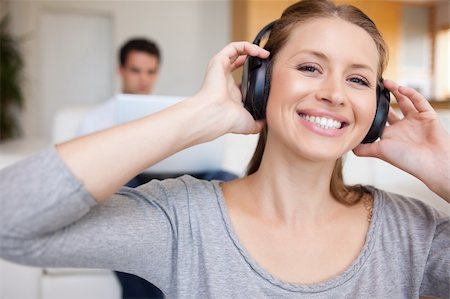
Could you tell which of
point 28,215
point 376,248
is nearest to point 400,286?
point 376,248

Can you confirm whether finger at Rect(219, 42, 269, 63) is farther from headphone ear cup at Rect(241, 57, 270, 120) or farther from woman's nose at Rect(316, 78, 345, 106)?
woman's nose at Rect(316, 78, 345, 106)

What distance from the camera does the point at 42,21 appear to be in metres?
5.32

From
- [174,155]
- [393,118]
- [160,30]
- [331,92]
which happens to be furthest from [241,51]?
[160,30]

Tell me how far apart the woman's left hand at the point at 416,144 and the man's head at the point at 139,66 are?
1.97 meters

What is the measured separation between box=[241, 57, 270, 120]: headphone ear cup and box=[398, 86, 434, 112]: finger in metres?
0.30

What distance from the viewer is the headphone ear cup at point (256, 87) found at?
2.77 feet

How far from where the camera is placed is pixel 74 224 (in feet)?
2.18

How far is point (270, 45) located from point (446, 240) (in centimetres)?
52

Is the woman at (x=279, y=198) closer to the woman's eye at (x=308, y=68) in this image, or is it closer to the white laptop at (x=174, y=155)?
the woman's eye at (x=308, y=68)

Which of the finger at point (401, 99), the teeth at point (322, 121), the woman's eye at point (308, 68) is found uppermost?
the woman's eye at point (308, 68)

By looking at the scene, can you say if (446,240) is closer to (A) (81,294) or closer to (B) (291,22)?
(B) (291,22)

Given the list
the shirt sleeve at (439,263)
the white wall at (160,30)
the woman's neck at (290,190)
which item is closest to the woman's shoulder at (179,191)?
the woman's neck at (290,190)

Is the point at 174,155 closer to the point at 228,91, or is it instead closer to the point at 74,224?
the point at 228,91

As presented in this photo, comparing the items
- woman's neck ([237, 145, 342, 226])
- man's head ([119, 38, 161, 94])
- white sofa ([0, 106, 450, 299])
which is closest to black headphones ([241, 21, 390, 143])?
woman's neck ([237, 145, 342, 226])
